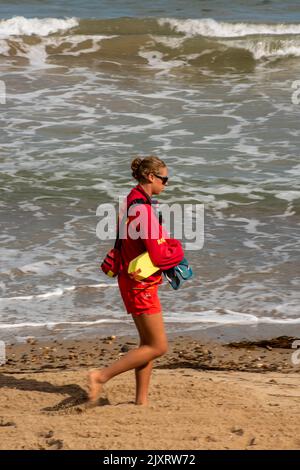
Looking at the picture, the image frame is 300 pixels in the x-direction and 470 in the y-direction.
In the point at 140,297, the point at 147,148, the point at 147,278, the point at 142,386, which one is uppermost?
the point at 147,278

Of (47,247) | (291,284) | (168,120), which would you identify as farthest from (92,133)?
(291,284)

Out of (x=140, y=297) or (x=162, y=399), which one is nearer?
(x=140, y=297)

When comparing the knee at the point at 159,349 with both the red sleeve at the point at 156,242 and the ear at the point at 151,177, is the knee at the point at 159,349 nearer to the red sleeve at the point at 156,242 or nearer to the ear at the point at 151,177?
the red sleeve at the point at 156,242

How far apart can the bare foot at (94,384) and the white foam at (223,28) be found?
17852 mm

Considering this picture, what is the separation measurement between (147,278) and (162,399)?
0.85 m

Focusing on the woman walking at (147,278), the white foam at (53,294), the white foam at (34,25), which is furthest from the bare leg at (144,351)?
the white foam at (34,25)

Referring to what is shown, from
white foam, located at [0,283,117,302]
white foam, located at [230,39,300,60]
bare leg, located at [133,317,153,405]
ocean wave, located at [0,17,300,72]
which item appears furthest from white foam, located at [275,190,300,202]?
white foam, located at [230,39,300,60]

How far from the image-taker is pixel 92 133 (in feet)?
47.6

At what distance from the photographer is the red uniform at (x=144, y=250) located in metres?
5.37

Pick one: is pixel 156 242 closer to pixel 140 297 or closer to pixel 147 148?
pixel 140 297

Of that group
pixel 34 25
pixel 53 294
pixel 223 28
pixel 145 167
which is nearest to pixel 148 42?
pixel 223 28

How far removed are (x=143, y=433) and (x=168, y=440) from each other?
0.55ft

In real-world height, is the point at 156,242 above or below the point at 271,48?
above

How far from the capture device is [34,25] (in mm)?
22953
